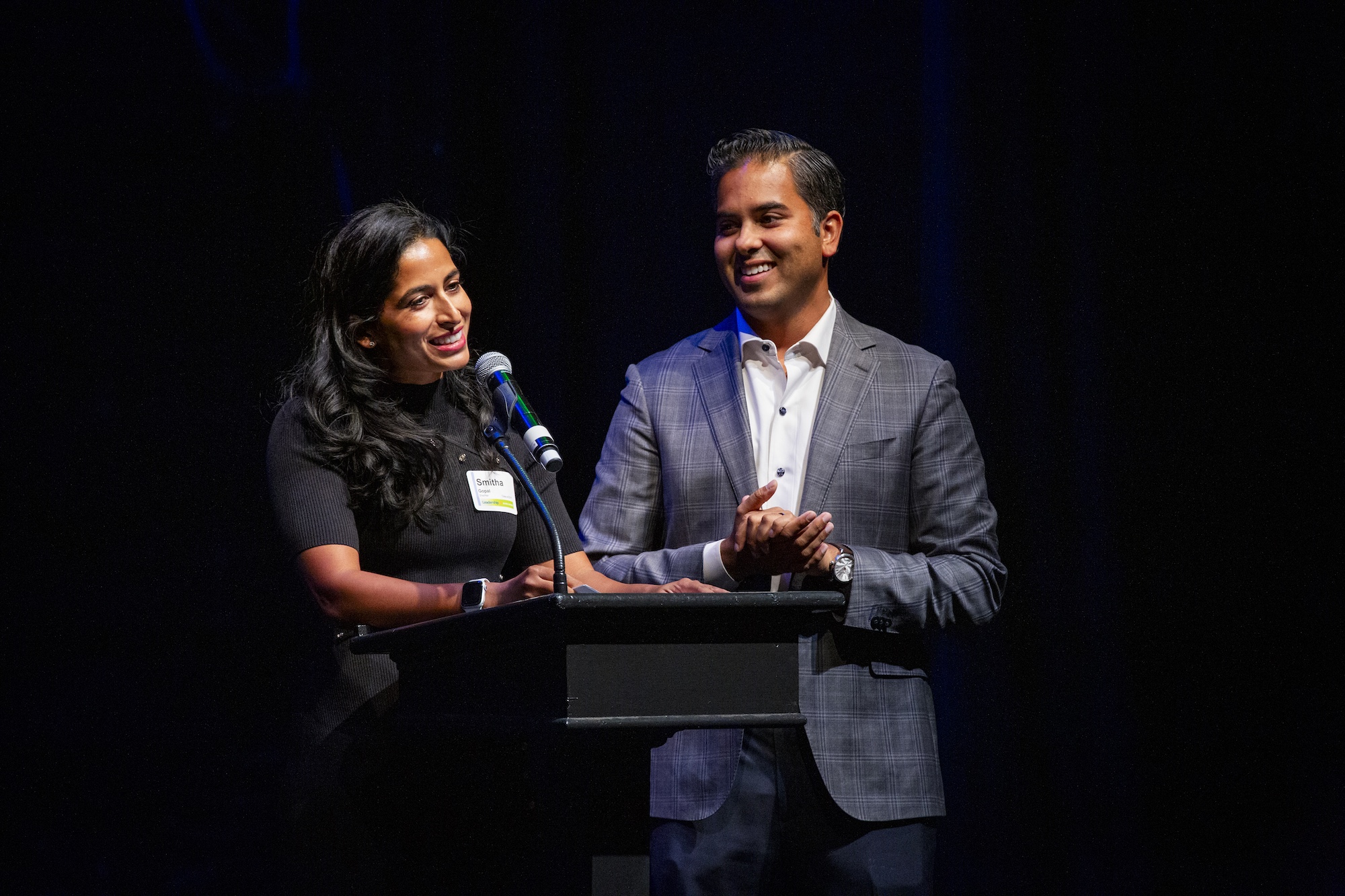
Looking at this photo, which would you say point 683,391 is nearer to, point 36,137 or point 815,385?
point 815,385

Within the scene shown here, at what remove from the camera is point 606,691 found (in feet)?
4.18

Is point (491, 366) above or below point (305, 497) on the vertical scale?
above

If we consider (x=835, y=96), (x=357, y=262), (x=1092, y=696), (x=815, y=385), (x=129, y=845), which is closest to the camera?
(x=357, y=262)

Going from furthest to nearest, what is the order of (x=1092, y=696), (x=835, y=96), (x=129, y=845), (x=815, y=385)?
(x=835, y=96) < (x=1092, y=696) < (x=129, y=845) < (x=815, y=385)

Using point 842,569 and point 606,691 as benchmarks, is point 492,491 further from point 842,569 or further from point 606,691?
point 606,691

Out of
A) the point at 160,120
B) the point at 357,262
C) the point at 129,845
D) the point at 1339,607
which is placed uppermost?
the point at 160,120

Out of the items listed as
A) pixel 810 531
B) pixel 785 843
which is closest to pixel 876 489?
pixel 810 531

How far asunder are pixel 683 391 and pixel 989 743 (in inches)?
51.7

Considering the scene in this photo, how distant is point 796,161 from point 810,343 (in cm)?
37

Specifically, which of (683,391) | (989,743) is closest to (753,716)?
(683,391)

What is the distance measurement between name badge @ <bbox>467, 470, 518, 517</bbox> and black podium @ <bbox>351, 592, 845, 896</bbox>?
490 millimetres

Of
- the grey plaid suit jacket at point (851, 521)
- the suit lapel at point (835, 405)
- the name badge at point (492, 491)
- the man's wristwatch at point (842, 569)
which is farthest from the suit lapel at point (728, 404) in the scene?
the name badge at point (492, 491)

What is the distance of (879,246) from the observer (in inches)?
121

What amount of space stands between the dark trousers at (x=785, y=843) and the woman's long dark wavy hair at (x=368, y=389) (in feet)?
2.15
